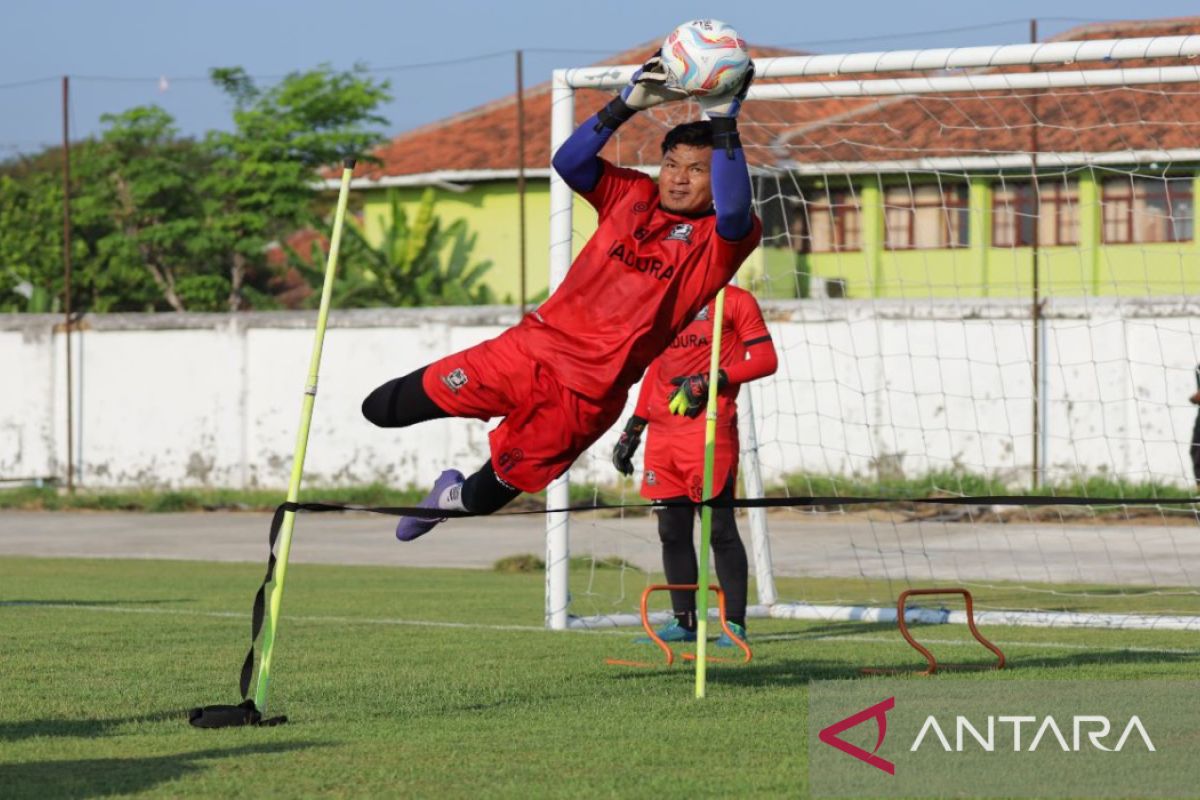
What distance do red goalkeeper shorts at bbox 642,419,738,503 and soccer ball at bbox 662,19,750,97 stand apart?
3379mm

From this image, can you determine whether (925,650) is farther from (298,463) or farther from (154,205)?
(154,205)

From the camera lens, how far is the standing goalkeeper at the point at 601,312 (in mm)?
6930

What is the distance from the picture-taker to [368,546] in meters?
19.7

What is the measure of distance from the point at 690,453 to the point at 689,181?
311 centimetres

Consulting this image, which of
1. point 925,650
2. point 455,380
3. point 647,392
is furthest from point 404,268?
point 455,380

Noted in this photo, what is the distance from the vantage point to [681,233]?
7039 millimetres

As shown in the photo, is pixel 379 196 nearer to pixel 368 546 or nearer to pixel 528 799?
pixel 368 546

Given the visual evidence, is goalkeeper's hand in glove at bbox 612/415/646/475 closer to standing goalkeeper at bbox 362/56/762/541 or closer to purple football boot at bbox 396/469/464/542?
purple football boot at bbox 396/469/464/542

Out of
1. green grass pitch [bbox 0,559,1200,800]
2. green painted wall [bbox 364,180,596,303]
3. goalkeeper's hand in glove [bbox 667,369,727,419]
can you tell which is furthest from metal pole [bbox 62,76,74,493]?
goalkeeper's hand in glove [bbox 667,369,727,419]

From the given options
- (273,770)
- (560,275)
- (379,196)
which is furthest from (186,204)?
(273,770)

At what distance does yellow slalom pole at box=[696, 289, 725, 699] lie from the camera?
7.64 metres

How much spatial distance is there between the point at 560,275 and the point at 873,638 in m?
2.78

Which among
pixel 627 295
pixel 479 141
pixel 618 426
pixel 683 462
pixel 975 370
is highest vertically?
pixel 479 141

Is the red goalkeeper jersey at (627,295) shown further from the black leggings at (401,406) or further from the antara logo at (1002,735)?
the antara logo at (1002,735)
